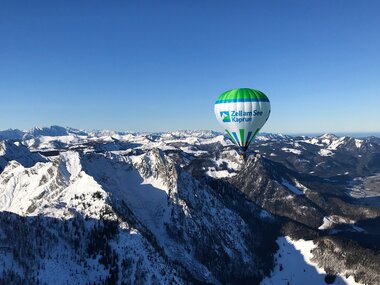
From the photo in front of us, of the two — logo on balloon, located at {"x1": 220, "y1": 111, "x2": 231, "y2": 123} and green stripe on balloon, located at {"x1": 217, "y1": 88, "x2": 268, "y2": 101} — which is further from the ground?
green stripe on balloon, located at {"x1": 217, "y1": 88, "x2": 268, "y2": 101}

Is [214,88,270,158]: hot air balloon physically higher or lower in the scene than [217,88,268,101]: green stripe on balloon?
lower

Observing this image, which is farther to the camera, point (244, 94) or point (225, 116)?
point (225, 116)

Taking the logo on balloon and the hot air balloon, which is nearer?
the hot air balloon

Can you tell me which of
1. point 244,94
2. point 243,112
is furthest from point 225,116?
point 244,94

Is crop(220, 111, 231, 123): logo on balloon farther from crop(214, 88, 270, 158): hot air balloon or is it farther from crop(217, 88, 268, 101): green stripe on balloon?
crop(217, 88, 268, 101): green stripe on balloon

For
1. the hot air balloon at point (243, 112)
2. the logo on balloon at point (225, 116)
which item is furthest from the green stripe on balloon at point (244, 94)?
the logo on balloon at point (225, 116)

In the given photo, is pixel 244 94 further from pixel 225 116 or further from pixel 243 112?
pixel 225 116

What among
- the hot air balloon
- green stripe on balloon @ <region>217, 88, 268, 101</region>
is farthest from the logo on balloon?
green stripe on balloon @ <region>217, 88, 268, 101</region>

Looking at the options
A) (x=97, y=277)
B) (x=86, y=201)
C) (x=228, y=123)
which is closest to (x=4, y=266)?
(x=97, y=277)
